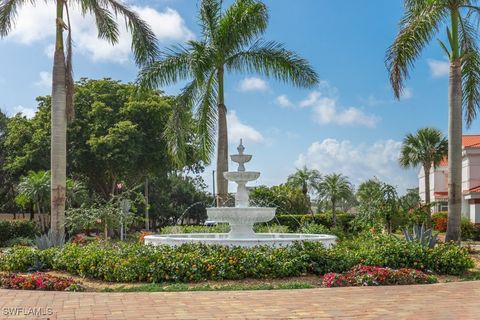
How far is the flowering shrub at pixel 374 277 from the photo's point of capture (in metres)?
10.8

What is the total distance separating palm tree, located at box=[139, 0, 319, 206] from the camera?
69.4 ft

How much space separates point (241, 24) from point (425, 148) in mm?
21983

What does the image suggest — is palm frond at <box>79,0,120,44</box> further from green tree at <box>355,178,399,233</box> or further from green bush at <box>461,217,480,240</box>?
green bush at <box>461,217,480,240</box>

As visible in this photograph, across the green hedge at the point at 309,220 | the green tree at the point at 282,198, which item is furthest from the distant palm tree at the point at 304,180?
the green hedge at the point at 309,220

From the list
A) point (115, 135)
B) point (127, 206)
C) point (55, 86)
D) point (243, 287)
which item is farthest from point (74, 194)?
point (243, 287)

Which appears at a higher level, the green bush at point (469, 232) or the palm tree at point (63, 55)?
the palm tree at point (63, 55)

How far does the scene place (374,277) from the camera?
10961mm

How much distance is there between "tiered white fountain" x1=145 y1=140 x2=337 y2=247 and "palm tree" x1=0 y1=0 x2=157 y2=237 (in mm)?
3338

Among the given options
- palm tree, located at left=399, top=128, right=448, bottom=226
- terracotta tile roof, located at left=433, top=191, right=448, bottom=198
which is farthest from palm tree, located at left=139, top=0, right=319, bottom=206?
terracotta tile roof, located at left=433, top=191, right=448, bottom=198

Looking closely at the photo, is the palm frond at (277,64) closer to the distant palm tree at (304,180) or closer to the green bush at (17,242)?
the green bush at (17,242)

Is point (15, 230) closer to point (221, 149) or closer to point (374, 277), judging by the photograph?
point (221, 149)

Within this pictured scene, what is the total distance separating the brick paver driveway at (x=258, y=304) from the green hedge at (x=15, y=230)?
1758 cm

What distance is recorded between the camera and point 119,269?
1147 centimetres

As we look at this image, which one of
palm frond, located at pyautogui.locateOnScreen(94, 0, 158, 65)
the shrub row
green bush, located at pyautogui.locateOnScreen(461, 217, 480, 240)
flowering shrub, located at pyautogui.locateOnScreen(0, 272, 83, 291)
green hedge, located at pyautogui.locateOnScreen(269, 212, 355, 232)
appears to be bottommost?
green bush, located at pyautogui.locateOnScreen(461, 217, 480, 240)
